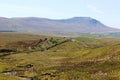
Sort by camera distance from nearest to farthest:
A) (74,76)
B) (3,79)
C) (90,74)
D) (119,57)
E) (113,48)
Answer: (3,79)
(74,76)
(90,74)
(119,57)
(113,48)

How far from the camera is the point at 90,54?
154m

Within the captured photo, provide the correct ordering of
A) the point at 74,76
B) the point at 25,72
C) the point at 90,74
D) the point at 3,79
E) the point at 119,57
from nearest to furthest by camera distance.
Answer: the point at 3,79, the point at 74,76, the point at 90,74, the point at 25,72, the point at 119,57

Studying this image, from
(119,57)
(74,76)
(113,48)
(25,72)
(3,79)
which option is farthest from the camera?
(113,48)

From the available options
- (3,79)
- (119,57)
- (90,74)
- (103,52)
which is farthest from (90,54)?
(3,79)

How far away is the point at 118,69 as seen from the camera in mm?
93688

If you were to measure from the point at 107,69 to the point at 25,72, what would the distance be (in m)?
29.6

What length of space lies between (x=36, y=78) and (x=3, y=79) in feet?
55.4

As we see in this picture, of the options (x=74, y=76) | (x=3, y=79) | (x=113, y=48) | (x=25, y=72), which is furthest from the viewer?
(x=113, y=48)

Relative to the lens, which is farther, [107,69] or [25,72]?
[25,72]

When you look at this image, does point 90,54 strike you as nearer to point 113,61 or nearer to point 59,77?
point 113,61

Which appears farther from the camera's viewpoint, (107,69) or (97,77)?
(107,69)

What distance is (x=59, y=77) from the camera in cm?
9025

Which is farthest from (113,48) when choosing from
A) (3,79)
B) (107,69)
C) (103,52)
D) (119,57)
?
(3,79)

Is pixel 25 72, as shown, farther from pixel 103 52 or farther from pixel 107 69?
pixel 103 52
